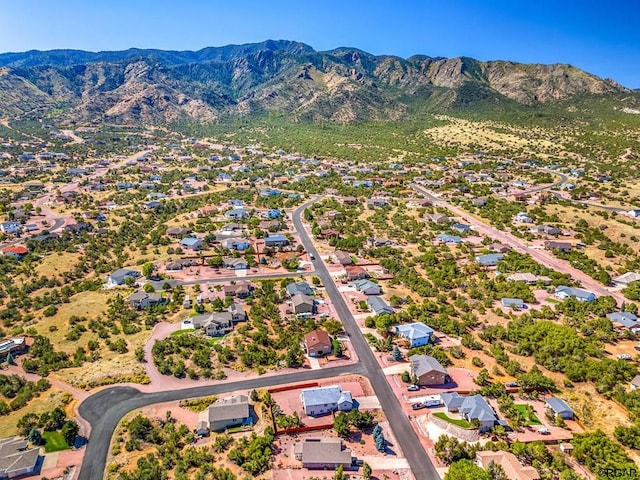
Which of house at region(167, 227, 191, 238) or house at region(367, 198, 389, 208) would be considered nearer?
house at region(167, 227, 191, 238)

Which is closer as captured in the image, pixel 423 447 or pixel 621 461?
pixel 621 461

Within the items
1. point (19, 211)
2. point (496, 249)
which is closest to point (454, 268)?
point (496, 249)

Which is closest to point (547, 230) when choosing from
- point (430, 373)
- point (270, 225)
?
point (430, 373)

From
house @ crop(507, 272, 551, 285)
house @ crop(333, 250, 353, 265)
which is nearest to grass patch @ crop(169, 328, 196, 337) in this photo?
house @ crop(333, 250, 353, 265)

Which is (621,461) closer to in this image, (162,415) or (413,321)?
(413,321)

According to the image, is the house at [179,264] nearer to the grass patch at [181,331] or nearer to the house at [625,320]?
the grass patch at [181,331]

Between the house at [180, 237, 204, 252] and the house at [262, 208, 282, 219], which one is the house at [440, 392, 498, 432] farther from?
the house at [262, 208, 282, 219]

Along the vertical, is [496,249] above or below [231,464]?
above
